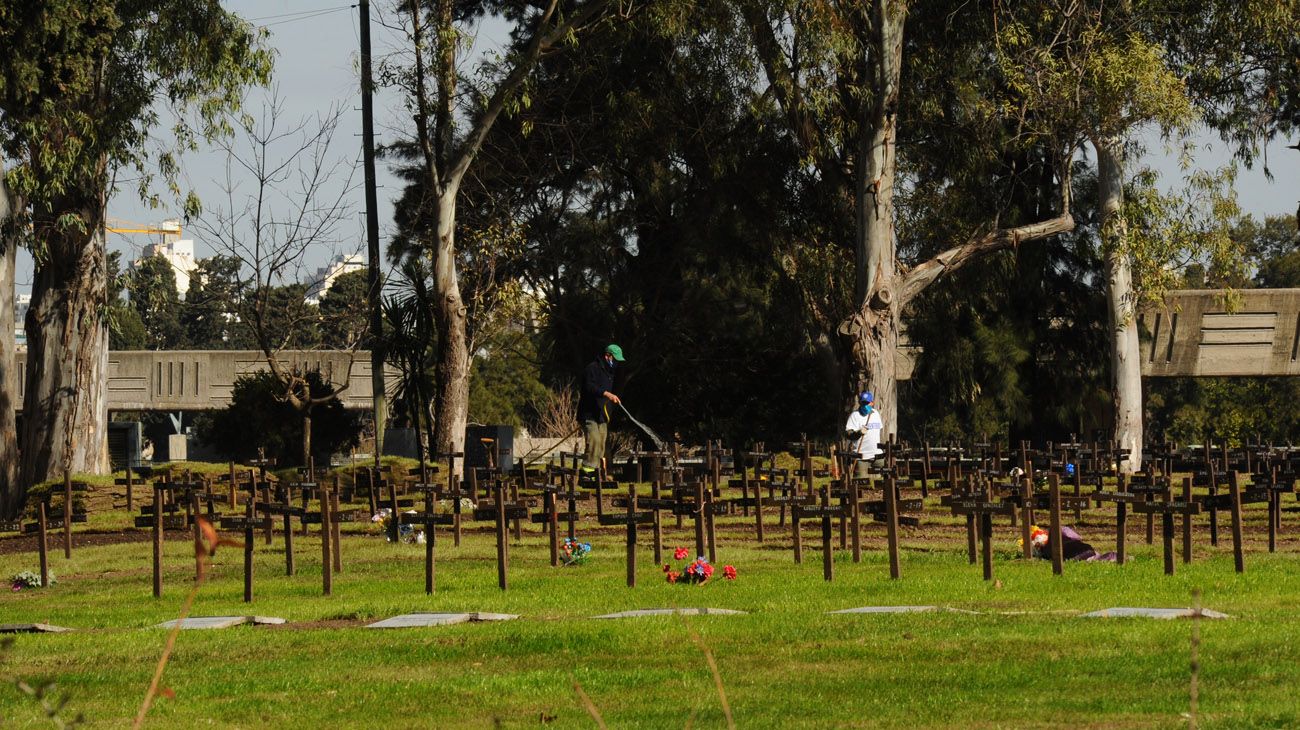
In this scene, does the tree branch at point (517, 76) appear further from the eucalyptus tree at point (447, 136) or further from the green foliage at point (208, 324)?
the green foliage at point (208, 324)

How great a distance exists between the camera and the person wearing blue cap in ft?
90.0

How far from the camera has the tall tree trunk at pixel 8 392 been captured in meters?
27.0

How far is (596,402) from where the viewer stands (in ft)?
88.4

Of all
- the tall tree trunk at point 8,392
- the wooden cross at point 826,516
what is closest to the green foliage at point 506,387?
the tall tree trunk at point 8,392

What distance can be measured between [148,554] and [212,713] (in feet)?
40.8

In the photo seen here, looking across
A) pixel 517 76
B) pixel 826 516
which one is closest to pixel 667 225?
pixel 517 76

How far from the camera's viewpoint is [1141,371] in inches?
1462

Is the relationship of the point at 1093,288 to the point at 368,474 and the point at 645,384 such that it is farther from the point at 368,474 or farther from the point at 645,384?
the point at 368,474

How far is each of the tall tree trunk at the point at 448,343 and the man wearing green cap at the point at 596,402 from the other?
2728 millimetres

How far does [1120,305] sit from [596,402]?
11820 millimetres

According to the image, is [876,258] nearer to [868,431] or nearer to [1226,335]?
[868,431]

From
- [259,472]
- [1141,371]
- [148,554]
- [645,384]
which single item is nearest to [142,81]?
[259,472]

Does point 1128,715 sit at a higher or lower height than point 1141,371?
lower

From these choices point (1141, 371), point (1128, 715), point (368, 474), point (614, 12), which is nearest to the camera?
point (1128, 715)
